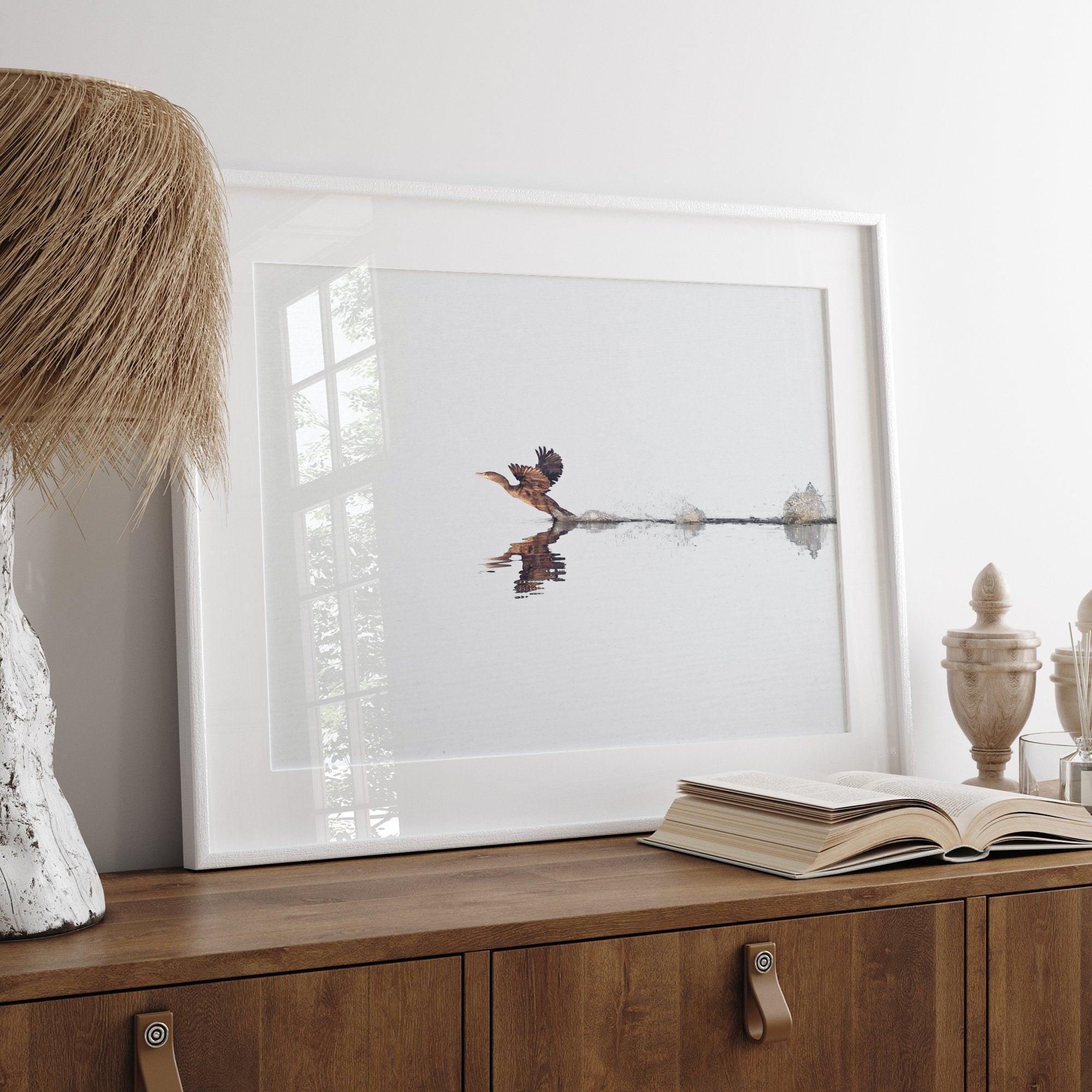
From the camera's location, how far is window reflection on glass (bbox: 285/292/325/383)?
122 cm

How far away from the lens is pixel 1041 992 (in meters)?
1.09

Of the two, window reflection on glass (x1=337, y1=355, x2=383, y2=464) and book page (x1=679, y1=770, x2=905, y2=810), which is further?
window reflection on glass (x1=337, y1=355, x2=383, y2=464)

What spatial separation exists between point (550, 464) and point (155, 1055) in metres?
0.74

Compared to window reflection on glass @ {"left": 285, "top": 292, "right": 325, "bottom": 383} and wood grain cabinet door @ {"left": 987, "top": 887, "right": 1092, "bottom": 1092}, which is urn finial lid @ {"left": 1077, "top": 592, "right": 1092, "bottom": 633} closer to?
wood grain cabinet door @ {"left": 987, "top": 887, "right": 1092, "bottom": 1092}

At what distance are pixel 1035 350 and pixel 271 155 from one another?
3.46ft

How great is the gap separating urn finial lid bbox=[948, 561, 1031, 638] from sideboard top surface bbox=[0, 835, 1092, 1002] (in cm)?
32

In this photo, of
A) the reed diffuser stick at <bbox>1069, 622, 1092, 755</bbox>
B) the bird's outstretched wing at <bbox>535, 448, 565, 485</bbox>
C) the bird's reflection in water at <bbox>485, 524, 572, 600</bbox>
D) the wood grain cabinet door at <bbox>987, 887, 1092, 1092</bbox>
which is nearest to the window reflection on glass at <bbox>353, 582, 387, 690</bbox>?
the bird's reflection in water at <bbox>485, 524, 572, 600</bbox>

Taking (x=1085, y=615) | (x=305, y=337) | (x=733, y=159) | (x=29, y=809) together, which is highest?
(x=733, y=159)

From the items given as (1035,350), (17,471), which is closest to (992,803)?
(1035,350)

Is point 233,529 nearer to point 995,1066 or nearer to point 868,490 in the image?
point 868,490

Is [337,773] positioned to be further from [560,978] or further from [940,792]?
[940,792]

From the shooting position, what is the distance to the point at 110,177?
0.82 m

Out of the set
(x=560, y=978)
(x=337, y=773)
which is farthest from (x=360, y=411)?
(x=560, y=978)

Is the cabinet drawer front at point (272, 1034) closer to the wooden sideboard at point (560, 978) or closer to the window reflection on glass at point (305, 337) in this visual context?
the wooden sideboard at point (560, 978)
